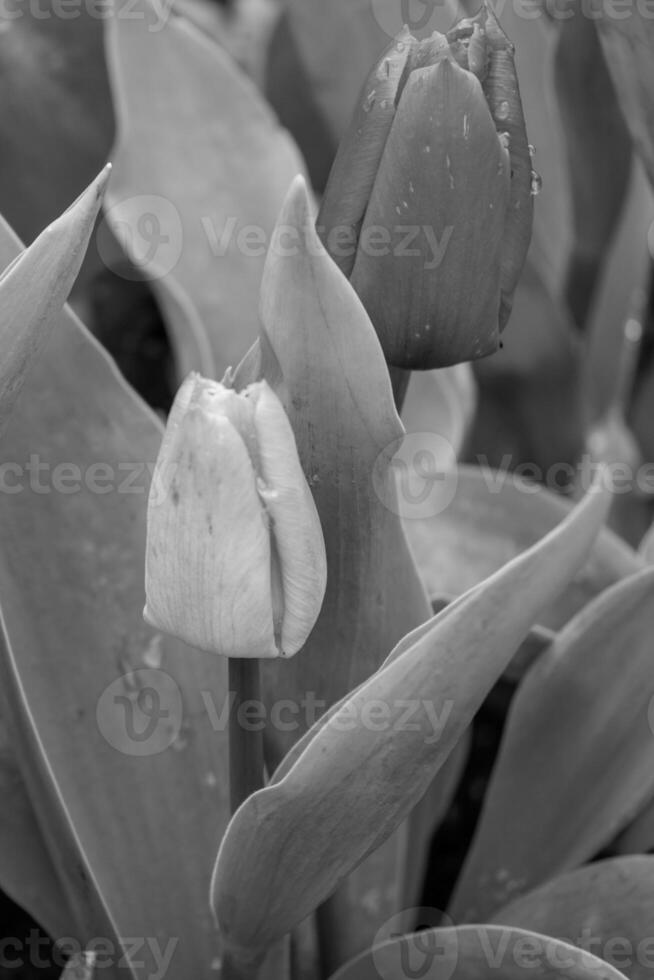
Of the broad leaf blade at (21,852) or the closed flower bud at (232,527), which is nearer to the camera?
the closed flower bud at (232,527)

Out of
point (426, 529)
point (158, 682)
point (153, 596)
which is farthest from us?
point (426, 529)

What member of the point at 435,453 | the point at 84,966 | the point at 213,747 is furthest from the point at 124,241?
the point at 84,966

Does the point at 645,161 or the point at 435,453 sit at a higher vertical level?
the point at 645,161

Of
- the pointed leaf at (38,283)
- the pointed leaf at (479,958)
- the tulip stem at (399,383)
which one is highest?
the pointed leaf at (38,283)

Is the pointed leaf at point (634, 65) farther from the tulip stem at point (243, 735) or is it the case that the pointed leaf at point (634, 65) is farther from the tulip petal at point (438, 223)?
the tulip stem at point (243, 735)

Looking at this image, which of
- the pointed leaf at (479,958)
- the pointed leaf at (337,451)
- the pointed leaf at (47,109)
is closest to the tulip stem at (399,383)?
the pointed leaf at (337,451)

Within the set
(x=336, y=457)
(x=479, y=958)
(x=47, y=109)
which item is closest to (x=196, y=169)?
(x=47, y=109)

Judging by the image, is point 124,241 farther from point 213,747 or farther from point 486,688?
point 486,688
